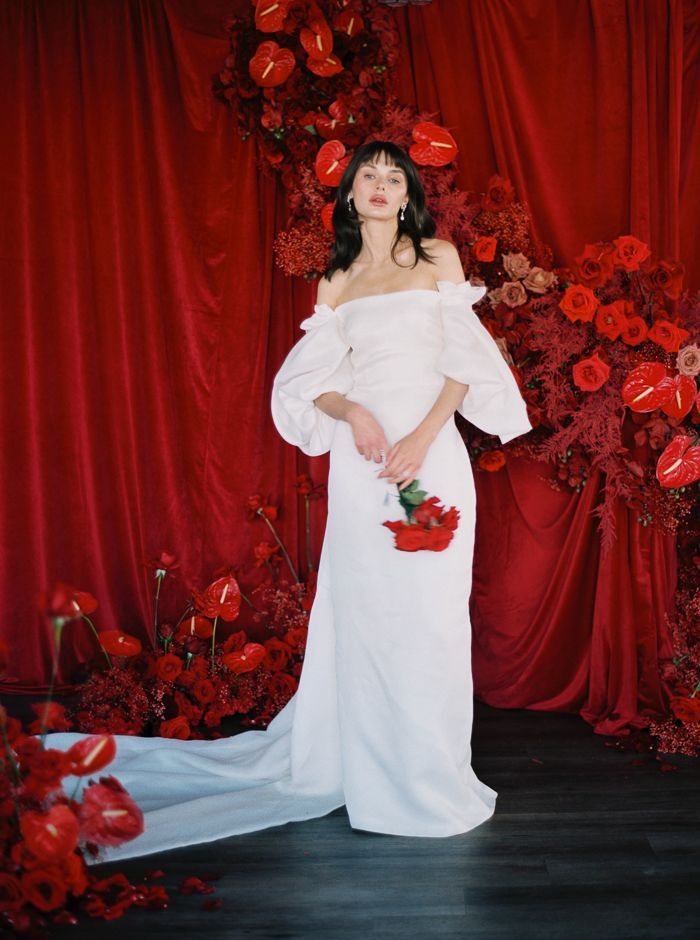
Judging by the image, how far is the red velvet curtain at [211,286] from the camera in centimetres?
348

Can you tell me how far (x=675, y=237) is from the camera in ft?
11.2

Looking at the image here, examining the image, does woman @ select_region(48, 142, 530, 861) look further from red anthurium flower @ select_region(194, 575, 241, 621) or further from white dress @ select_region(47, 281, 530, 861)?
red anthurium flower @ select_region(194, 575, 241, 621)

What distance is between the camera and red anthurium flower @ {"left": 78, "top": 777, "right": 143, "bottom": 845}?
6.61 feet

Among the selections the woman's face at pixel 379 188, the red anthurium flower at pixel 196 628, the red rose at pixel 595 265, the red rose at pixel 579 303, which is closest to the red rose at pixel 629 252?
the red rose at pixel 595 265

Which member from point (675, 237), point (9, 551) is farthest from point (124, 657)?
point (675, 237)

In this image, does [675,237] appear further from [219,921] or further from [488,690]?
[219,921]

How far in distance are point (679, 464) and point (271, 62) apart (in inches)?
81.0

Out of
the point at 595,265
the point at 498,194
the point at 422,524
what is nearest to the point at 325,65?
the point at 498,194

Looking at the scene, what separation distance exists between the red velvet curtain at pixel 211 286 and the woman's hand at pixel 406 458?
109 cm

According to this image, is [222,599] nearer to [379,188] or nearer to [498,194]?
[379,188]

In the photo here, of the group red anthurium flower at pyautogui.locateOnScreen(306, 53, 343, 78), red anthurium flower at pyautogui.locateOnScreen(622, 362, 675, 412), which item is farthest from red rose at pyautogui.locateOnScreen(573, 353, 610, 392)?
red anthurium flower at pyautogui.locateOnScreen(306, 53, 343, 78)

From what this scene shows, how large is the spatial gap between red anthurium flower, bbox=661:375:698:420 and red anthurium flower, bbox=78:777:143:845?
7.02 feet

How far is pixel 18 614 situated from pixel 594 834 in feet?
8.07

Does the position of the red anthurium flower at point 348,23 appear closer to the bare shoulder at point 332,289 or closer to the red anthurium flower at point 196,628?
the bare shoulder at point 332,289
